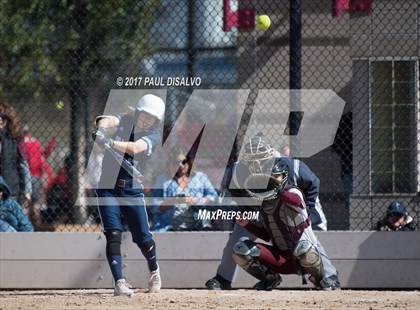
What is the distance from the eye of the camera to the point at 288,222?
8289 mm

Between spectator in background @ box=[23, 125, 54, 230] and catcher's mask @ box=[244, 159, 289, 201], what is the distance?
2.76 meters

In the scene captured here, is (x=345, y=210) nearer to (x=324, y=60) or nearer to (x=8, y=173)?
(x=324, y=60)

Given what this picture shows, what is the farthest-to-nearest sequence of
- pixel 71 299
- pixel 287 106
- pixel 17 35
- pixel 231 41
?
pixel 17 35 < pixel 231 41 < pixel 287 106 < pixel 71 299

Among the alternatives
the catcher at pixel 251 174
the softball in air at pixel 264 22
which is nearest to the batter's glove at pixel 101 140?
the catcher at pixel 251 174

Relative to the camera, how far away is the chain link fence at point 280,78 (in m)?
9.72

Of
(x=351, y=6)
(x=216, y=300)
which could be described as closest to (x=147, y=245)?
(x=216, y=300)

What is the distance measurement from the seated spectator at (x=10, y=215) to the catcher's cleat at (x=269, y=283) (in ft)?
8.11

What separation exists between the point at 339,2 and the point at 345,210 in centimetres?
215

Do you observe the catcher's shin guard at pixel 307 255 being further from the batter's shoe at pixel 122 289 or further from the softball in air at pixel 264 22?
the softball in air at pixel 264 22

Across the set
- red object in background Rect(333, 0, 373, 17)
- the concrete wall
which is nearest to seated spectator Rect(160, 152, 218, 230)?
the concrete wall

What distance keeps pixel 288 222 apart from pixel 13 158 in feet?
10.3

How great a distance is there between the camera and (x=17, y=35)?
11125 mm

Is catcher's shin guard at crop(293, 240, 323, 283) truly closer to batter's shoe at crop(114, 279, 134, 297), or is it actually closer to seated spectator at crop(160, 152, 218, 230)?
batter's shoe at crop(114, 279, 134, 297)

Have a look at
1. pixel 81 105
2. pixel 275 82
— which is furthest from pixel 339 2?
pixel 81 105
